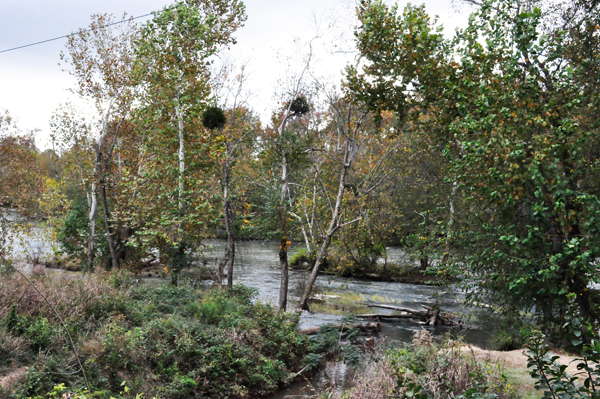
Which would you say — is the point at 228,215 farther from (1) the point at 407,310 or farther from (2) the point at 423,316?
(2) the point at 423,316

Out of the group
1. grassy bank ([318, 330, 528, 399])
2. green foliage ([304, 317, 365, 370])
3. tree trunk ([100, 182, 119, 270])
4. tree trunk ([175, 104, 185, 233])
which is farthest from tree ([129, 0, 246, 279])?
grassy bank ([318, 330, 528, 399])

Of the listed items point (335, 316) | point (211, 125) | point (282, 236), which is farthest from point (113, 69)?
point (335, 316)

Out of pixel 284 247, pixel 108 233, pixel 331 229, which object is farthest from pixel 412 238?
pixel 108 233

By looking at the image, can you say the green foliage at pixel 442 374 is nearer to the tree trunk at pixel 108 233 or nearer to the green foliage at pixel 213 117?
the green foliage at pixel 213 117

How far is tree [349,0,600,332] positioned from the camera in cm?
745

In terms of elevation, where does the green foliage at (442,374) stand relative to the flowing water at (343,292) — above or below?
above

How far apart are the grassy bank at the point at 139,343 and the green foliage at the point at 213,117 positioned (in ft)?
18.0

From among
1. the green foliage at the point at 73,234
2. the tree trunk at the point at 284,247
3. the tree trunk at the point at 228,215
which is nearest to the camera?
the tree trunk at the point at 284,247

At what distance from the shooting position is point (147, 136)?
16375 mm

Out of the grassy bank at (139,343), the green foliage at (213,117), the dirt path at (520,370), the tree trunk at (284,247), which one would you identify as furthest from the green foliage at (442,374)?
the green foliage at (213,117)

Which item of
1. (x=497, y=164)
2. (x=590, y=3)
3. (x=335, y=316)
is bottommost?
(x=335, y=316)

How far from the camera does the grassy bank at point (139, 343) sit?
708 centimetres

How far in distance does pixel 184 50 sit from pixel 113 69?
4.87 metres

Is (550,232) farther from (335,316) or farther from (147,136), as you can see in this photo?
(147,136)
